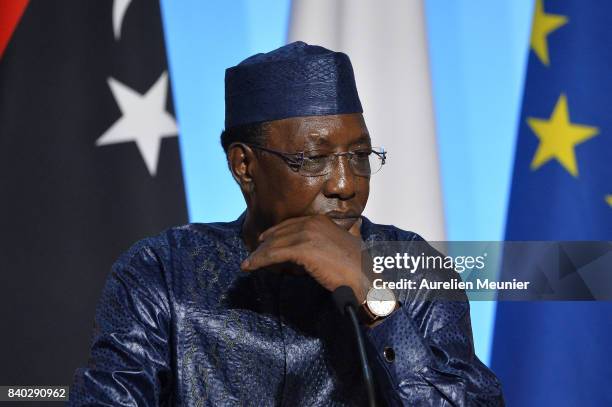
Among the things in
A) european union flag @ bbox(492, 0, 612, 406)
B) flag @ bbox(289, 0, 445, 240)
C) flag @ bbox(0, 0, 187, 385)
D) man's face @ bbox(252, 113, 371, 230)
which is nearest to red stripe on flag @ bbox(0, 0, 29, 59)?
flag @ bbox(0, 0, 187, 385)

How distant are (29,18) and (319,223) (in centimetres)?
134

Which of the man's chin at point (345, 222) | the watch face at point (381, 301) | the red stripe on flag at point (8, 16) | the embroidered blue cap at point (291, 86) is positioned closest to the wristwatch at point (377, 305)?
the watch face at point (381, 301)

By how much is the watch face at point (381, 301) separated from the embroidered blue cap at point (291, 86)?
17.6 inches

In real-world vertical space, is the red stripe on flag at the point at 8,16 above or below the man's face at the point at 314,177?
above

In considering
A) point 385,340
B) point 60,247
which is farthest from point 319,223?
point 60,247

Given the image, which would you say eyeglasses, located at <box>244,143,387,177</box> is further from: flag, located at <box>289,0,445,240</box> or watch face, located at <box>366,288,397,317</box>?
flag, located at <box>289,0,445,240</box>

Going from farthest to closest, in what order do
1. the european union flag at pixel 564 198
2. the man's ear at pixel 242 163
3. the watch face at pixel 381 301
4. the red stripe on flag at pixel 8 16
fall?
the red stripe on flag at pixel 8 16 < the european union flag at pixel 564 198 < the man's ear at pixel 242 163 < the watch face at pixel 381 301

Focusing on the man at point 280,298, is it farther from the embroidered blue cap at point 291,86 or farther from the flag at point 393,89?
the flag at point 393,89

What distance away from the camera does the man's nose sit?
191 cm

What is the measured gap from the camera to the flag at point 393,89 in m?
2.66

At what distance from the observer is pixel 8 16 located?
106 inches

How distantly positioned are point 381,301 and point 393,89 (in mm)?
1137

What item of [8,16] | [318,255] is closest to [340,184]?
[318,255]

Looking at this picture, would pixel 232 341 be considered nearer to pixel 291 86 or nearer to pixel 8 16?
pixel 291 86
